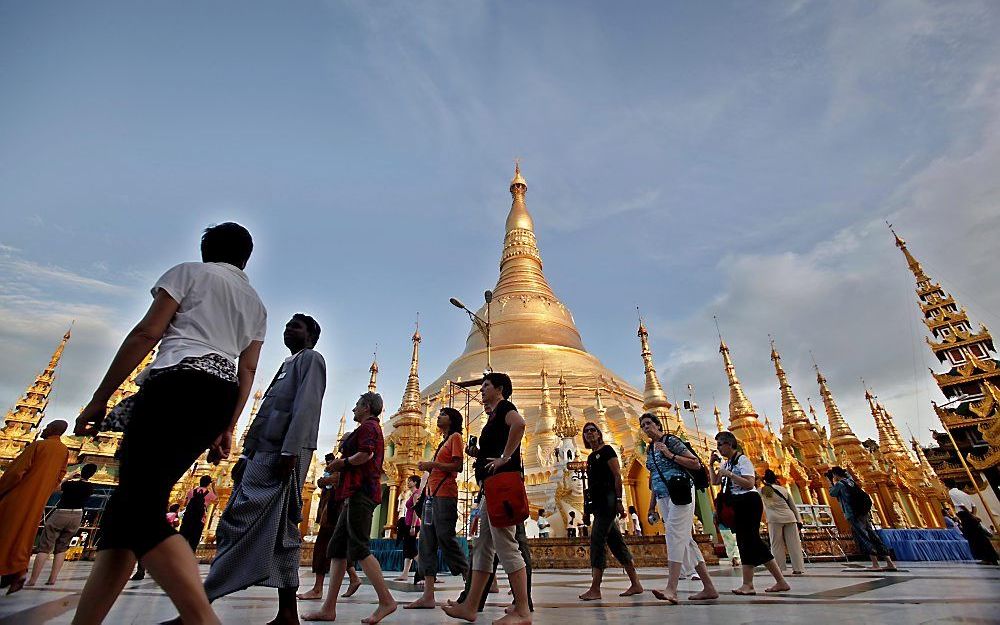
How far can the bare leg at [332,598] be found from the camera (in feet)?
10.1

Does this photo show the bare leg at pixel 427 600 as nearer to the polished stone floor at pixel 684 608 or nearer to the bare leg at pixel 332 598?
the polished stone floor at pixel 684 608

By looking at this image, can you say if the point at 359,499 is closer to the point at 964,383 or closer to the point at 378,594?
the point at 378,594

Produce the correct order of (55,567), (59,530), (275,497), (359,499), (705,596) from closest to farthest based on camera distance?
(275,497)
(359,499)
(705,596)
(55,567)
(59,530)

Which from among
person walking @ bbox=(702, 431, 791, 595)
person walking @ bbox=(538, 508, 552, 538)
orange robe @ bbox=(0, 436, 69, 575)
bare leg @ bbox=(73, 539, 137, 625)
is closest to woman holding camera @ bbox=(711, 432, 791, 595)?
person walking @ bbox=(702, 431, 791, 595)

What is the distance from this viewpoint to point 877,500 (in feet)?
67.7

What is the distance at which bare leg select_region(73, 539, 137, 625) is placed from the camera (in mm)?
1658

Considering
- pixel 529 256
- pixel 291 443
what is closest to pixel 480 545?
pixel 291 443

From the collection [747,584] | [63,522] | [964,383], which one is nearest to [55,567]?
[63,522]

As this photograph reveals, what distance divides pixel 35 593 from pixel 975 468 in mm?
32800

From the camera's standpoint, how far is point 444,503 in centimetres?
429

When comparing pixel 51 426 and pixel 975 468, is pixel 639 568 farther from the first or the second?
pixel 975 468

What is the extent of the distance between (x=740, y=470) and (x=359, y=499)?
3579 mm

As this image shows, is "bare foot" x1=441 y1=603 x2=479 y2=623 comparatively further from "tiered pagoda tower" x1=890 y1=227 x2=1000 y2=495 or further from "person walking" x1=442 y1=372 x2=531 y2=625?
"tiered pagoda tower" x1=890 y1=227 x2=1000 y2=495

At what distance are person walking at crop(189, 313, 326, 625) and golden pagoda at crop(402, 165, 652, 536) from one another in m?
13.9
